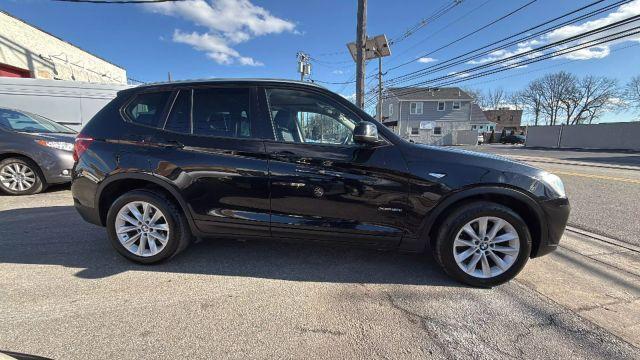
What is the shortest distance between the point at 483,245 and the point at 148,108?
352 centimetres

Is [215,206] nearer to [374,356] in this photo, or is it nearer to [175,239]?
[175,239]

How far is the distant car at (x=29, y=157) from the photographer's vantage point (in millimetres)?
5801

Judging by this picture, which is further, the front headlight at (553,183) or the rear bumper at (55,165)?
the rear bumper at (55,165)

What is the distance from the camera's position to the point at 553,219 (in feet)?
9.53

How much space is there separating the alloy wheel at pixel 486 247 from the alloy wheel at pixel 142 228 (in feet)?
9.34

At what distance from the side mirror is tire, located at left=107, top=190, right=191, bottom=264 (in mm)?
1910

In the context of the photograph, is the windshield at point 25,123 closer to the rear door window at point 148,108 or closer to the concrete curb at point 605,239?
the rear door window at point 148,108

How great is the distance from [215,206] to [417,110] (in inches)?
1707

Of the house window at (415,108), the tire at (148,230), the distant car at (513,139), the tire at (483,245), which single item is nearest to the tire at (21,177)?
the tire at (148,230)

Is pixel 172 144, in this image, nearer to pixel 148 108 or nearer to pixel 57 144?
pixel 148 108

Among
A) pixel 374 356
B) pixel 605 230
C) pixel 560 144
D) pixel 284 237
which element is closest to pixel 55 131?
pixel 284 237

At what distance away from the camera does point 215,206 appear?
3.15 meters

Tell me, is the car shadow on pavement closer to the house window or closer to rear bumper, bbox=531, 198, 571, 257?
rear bumper, bbox=531, 198, 571, 257

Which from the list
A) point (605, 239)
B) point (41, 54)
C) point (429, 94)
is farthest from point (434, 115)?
point (605, 239)
